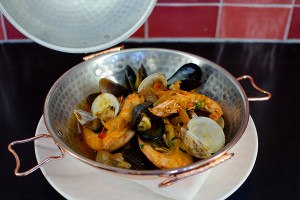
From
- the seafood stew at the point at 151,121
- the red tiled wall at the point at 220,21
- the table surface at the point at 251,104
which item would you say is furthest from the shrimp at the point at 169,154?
the red tiled wall at the point at 220,21

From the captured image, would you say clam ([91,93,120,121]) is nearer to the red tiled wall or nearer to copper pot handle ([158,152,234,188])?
copper pot handle ([158,152,234,188])

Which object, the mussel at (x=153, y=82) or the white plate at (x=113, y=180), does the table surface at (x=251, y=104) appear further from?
the mussel at (x=153, y=82)

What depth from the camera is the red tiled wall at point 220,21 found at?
105cm

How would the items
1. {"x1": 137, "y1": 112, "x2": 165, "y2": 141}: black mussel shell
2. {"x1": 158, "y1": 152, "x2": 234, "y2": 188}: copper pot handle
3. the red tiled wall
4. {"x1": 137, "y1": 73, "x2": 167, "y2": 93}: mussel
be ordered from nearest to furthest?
{"x1": 158, "y1": 152, "x2": 234, "y2": 188}: copper pot handle < {"x1": 137, "y1": 112, "x2": 165, "y2": 141}: black mussel shell < {"x1": 137, "y1": 73, "x2": 167, "y2": 93}: mussel < the red tiled wall

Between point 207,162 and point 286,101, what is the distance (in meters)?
0.39

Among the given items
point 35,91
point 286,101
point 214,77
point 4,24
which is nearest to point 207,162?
point 214,77

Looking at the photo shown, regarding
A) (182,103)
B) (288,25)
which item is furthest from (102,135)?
(288,25)

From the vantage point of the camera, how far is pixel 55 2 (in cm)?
72

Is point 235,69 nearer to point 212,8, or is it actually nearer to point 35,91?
point 212,8

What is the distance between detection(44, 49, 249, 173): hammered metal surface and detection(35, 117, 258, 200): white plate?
0.12 feet

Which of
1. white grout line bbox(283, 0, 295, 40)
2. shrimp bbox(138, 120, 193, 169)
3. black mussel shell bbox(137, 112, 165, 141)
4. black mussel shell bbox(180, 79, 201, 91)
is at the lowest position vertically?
shrimp bbox(138, 120, 193, 169)

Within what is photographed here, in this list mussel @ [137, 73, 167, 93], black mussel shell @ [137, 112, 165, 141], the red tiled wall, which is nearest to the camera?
black mussel shell @ [137, 112, 165, 141]

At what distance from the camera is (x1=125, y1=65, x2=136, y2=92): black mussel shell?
85 centimetres

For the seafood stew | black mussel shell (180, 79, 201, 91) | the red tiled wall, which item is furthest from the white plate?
the red tiled wall
